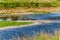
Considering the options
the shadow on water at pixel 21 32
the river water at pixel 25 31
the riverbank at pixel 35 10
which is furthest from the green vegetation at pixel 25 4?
the shadow on water at pixel 21 32

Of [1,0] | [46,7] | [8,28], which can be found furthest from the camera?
[1,0]

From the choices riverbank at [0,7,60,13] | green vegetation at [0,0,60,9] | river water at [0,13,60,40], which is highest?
river water at [0,13,60,40]

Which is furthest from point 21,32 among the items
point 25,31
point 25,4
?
point 25,4

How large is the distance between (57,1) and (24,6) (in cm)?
961

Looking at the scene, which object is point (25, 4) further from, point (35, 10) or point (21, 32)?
point (21, 32)

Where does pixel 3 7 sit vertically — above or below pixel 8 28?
below

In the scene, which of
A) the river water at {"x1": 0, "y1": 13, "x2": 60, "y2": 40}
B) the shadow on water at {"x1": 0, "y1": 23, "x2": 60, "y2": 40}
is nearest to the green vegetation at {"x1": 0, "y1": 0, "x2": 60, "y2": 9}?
the river water at {"x1": 0, "y1": 13, "x2": 60, "y2": 40}

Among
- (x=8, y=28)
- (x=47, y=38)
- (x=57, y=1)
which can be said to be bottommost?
(x=57, y=1)

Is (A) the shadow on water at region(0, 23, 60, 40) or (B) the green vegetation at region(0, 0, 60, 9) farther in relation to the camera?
(B) the green vegetation at region(0, 0, 60, 9)

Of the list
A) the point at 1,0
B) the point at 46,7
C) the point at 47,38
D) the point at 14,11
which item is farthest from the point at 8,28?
the point at 1,0

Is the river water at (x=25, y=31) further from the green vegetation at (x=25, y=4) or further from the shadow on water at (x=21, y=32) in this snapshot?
the green vegetation at (x=25, y=4)

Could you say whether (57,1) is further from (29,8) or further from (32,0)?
(29,8)

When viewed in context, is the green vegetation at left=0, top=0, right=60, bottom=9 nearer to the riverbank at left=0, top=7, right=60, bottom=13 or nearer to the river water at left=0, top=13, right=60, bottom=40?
the riverbank at left=0, top=7, right=60, bottom=13

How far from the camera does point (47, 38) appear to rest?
49.8 ft
